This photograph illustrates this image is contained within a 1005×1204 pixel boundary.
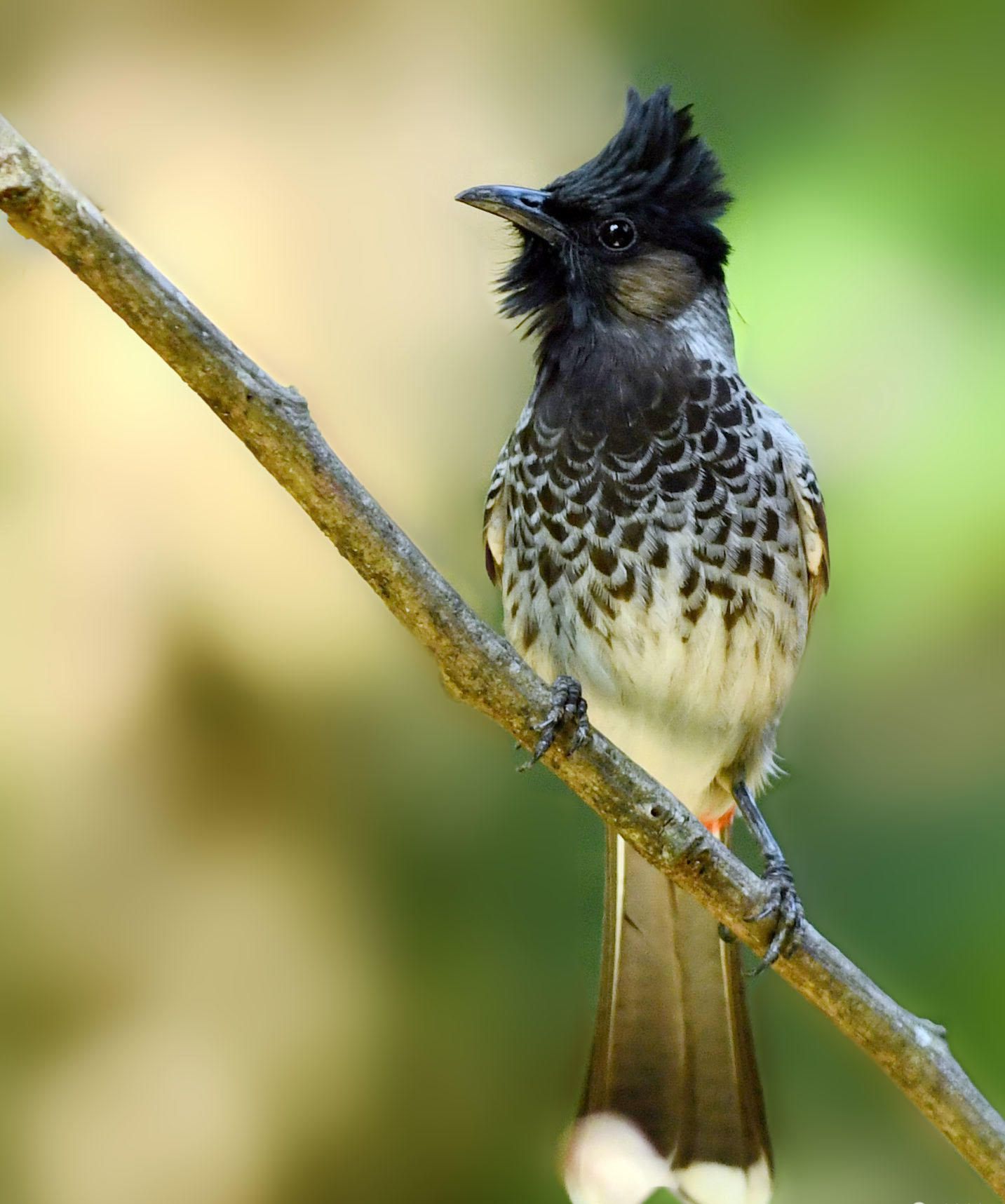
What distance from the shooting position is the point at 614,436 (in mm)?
1886

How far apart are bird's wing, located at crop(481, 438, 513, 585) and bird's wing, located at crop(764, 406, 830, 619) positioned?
37 centimetres

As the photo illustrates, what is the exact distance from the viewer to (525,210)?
6.11 ft

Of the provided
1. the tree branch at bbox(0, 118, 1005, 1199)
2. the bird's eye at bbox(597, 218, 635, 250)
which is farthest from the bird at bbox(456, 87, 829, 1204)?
the tree branch at bbox(0, 118, 1005, 1199)

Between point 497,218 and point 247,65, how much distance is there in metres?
0.81

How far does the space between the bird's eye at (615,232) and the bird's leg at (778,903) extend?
2.71 ft

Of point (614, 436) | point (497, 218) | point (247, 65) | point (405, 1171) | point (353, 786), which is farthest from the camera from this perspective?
point (247, 65)

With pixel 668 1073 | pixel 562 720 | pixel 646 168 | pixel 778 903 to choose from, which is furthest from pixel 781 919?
pixel 646 168

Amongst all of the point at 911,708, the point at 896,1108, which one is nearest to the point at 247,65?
the point at 911,708

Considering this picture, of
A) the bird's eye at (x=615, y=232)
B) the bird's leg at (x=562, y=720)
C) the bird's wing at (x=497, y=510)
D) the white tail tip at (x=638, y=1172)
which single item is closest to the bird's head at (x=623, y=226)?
the bird's eye at (x=615, y=232)

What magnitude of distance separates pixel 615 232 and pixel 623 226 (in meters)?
0.01

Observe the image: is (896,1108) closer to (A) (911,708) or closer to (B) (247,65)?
(A) (911,708)

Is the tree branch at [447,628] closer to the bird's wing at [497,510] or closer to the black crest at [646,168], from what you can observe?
the bird's wing at [497,510]

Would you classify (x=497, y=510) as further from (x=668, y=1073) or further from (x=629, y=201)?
(x=668, y=1073)

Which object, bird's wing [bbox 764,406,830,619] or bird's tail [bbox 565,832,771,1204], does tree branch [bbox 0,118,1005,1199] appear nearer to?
bird's tail [bbox 565,832,771,1204]
